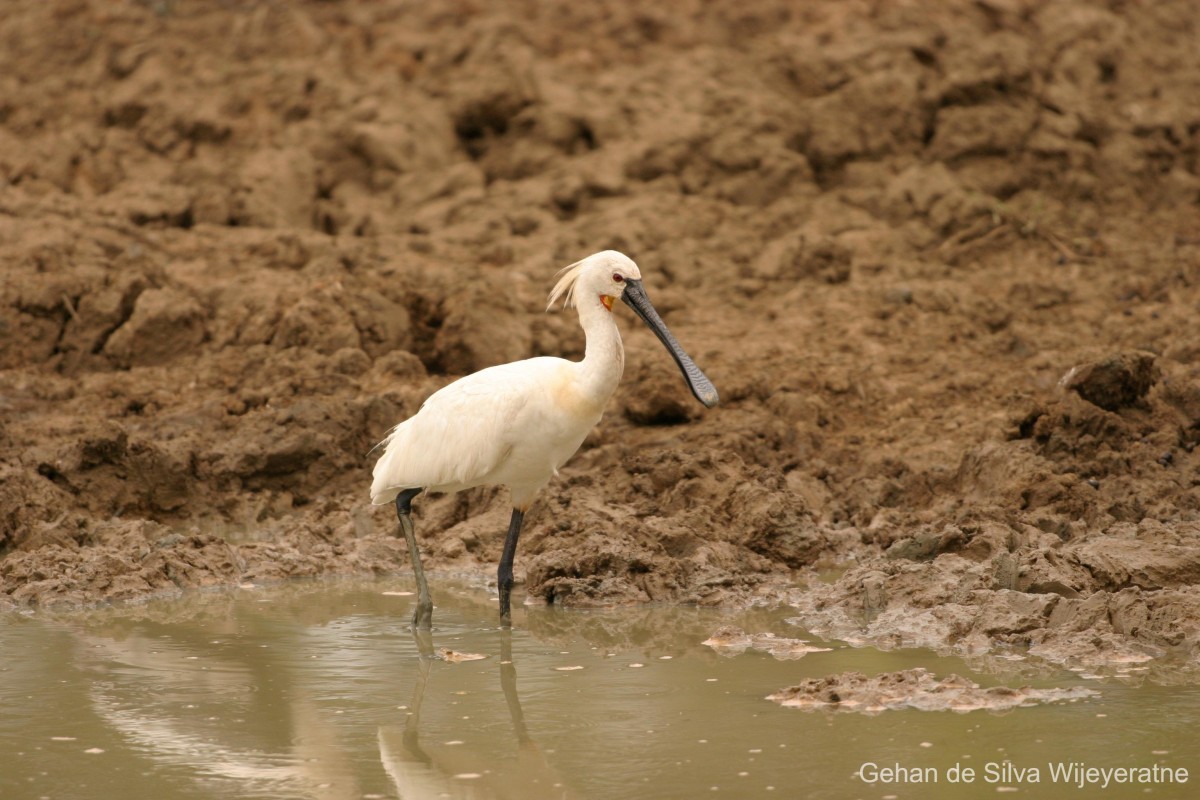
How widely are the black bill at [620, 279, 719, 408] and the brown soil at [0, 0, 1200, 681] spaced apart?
1115 millimetres

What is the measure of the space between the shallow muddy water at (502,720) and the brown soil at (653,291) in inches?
32.2

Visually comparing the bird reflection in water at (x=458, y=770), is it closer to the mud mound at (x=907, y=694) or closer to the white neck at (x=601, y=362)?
the mud mound at (x=907, y=694)

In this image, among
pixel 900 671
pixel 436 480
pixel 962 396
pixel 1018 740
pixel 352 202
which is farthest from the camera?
pixel 352 202

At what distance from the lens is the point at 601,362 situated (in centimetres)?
771

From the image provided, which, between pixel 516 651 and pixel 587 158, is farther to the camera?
pixel 587 158

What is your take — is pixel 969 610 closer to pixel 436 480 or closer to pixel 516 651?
pixel 516 651

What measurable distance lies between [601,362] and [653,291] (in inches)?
257

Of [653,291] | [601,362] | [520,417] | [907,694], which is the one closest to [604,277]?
[601,362]

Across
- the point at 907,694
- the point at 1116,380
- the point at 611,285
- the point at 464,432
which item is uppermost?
the point at 611,285

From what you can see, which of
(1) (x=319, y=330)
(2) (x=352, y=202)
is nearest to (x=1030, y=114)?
(2) (x=352, y=202)

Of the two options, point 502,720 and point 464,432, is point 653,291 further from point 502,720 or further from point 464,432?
point 502,720

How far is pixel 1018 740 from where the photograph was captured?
5.66 meters

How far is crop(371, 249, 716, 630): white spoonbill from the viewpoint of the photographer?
304 inches

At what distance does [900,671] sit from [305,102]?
1188 cm
